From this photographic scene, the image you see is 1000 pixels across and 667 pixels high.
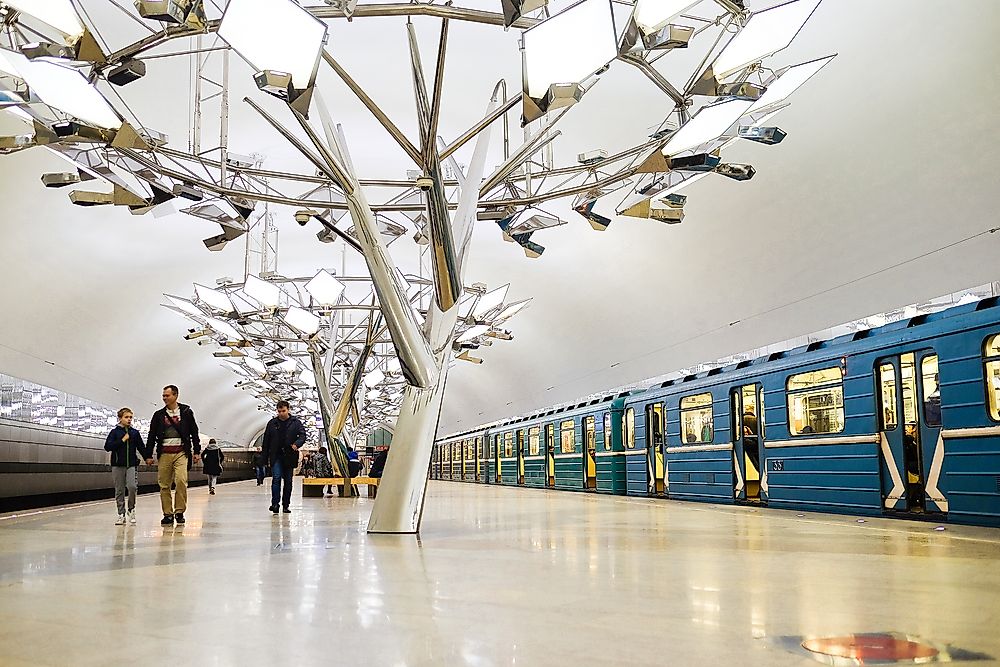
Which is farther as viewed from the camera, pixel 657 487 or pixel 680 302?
pixel 680 302

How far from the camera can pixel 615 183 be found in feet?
32.4

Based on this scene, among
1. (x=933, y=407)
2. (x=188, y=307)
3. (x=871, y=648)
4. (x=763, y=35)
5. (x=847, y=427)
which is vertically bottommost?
(x=871, y=648)

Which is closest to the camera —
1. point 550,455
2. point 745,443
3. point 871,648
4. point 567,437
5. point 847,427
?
point 871,648

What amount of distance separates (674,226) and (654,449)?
4.75m

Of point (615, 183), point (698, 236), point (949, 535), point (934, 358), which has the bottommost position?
point (949, 535)

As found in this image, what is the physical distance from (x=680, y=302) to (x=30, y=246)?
551 inches

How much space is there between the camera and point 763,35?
6.86 metres

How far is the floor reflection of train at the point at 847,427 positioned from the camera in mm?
9383

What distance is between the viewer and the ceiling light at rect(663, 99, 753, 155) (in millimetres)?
7340

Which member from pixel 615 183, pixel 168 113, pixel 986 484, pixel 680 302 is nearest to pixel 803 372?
pixel 986 484

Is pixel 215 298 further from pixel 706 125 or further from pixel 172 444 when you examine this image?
pixel 706 125

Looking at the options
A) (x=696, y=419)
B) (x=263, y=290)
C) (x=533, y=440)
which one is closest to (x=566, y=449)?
(x=533, y=440)

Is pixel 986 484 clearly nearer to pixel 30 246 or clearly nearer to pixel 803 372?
pixel 803 372

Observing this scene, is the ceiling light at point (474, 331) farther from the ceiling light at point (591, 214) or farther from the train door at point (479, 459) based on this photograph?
the train door at point (479, 459)
